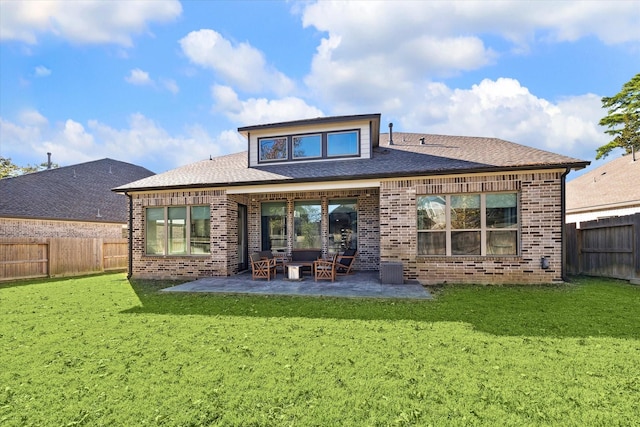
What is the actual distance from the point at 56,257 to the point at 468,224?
14.8 metres

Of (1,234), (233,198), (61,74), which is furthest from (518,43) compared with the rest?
(1,234)

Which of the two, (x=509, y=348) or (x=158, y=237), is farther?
(x=158, y=237)

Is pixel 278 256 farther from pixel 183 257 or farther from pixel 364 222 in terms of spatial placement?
pixel 364 222

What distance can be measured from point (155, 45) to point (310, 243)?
31.8ft

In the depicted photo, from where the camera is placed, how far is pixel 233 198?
1072cm

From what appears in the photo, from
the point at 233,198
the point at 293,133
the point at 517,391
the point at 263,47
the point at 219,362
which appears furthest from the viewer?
the point at 263,47

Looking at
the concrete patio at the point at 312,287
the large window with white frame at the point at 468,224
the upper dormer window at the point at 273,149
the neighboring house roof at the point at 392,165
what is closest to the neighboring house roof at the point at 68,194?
the neighboring house roof at the point at 392,165

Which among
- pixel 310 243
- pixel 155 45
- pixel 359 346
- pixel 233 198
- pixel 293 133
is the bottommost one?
pixel 359 346

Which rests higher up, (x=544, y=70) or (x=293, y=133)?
(x=544, y=70)

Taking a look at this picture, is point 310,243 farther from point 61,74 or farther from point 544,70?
point 61,74

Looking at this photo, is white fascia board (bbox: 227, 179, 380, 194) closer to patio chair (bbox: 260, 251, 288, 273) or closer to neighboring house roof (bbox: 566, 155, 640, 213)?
patio chair (bbox: 260, 251, 288, 273)

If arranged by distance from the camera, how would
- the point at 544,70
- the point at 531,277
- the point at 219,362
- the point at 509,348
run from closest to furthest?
the point at 219,362, the point at 509,348, the point at 531,277, the point at 544,70

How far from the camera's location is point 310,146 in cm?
1142

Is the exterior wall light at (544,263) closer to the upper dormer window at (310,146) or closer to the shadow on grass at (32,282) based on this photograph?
the upper dormer window at (310,146)
